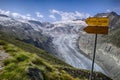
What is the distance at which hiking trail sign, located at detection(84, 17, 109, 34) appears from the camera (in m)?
17.0

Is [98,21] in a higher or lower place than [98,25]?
higher

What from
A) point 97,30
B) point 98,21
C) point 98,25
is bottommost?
point 97,30

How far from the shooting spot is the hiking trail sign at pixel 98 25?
16991 millimetres

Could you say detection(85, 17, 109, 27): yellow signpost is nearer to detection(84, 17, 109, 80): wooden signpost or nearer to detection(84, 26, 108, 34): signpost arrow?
detection(84, 17, 109, 80): wooden signpost

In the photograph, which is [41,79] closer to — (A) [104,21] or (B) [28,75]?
Answer: (B) [28,75]

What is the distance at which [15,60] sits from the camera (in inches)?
818

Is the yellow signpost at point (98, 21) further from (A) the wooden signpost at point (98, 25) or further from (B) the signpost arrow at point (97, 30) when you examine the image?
(B) the signpost arrow at point (97, 30)

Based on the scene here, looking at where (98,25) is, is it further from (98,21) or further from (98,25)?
(98,21)

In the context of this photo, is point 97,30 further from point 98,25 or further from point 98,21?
point 98,21

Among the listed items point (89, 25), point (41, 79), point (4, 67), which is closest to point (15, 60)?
point (4, 67)

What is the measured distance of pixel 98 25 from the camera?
1720cm

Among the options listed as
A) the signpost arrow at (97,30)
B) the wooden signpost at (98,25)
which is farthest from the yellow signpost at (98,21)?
the signpost arrow at (97,30)

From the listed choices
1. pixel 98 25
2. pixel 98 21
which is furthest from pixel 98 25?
pixel 98 21

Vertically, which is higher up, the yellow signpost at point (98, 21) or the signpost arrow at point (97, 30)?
the yellow signpost at point (98, 21)
